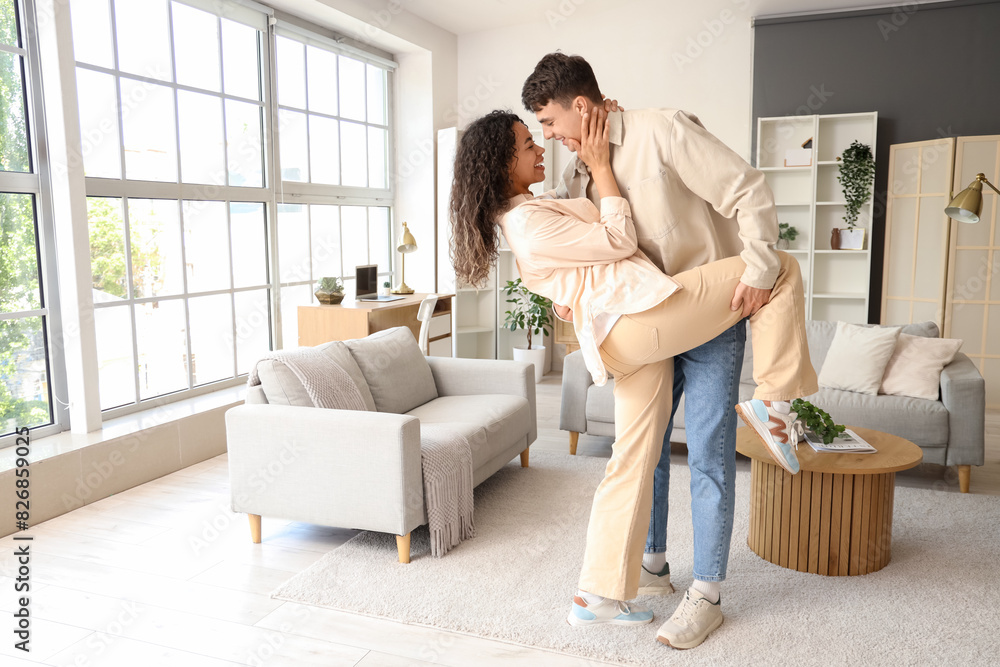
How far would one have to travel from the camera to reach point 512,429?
3.63m

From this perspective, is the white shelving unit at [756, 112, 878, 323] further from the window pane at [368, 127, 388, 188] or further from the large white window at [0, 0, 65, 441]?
the large white window at [0, 0, 65, 441]

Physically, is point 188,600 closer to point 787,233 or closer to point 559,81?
point 559,81

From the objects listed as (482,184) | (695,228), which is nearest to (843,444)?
(695,228)

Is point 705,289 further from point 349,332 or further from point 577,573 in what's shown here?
point 349,332

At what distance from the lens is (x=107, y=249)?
156 inches

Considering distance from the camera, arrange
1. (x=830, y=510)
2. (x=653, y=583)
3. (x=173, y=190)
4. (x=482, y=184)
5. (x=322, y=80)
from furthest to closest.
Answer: (x=322, y=80) < (x=173, y=190) < (x=830, y=510) < (x=653, y=583) < (x=482, y=184)

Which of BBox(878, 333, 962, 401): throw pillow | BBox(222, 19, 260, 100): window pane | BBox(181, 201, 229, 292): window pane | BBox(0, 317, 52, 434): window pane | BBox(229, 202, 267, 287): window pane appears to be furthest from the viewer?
BBox(229, 202, 267, 287): window pane

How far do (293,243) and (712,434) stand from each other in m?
3.92

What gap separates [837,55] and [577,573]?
481 cm

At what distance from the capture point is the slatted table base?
2646 mm

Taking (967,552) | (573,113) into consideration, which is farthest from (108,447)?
(967,552)

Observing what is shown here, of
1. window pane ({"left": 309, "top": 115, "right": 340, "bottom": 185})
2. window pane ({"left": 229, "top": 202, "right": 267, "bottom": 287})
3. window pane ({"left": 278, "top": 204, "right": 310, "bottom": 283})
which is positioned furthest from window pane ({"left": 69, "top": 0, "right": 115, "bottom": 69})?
window pane ({"left": 309, "top": 115, "right": 340, "bottom": 185})

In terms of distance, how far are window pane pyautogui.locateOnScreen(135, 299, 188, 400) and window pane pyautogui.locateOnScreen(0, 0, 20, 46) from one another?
1392mm

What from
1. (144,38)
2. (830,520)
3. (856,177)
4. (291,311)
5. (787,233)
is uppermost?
(144,38)
